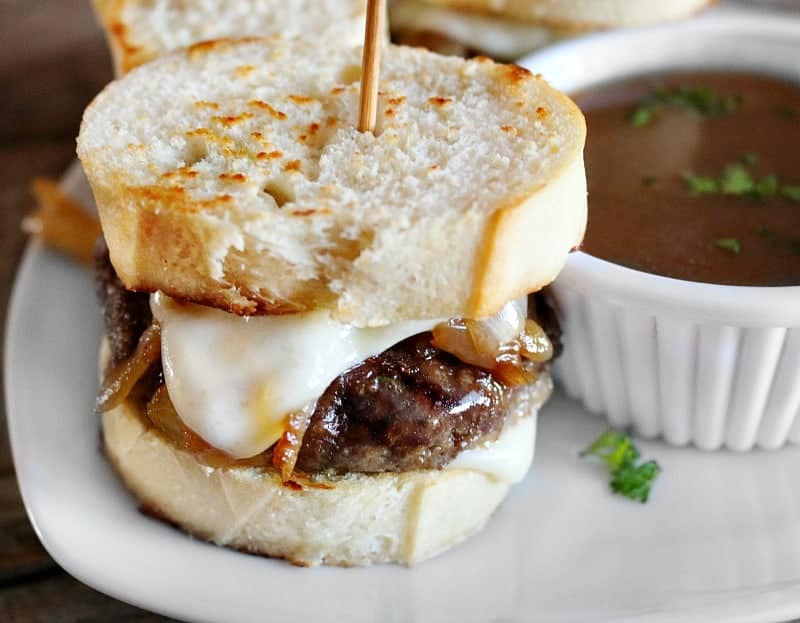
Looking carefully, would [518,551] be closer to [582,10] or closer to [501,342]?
[501,342]

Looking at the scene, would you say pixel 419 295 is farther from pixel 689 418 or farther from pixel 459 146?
pixel 689 418

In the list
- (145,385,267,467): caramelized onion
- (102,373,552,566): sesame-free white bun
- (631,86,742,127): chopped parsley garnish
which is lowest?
(102,373,552,566): sesame-free white bun

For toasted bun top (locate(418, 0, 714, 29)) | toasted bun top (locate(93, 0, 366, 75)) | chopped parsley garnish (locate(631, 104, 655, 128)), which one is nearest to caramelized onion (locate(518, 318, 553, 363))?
chopped parsley garnish (locate(631, 104, 655, 128))

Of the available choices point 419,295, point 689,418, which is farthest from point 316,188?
point 689,418

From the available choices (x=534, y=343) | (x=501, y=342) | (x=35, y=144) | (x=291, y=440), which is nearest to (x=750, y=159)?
A: (x=534, y=343)

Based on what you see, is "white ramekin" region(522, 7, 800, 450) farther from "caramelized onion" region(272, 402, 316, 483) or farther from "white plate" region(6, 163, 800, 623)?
"caramelized onion" region(272, 402, 316, 483)

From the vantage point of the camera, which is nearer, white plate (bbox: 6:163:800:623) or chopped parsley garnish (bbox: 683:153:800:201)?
white plate (bbox: 6:163:800:623)

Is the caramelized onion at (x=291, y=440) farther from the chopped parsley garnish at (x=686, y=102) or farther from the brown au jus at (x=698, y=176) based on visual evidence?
the chopped parsley garnish at (x=686, y=102)
